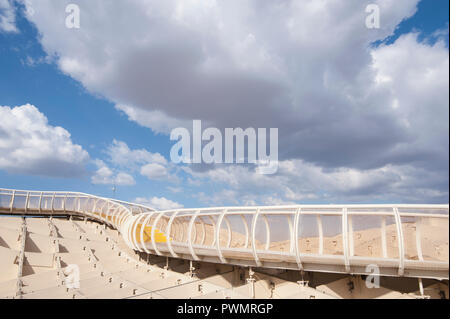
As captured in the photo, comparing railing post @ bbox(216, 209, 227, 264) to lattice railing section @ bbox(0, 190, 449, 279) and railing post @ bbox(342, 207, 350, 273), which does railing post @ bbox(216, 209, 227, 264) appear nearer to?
lattice railing section @ bbox(0, 190, 449, 279)

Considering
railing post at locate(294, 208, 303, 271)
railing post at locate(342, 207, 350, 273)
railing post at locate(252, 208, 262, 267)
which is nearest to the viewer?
railing post at locate(342, 207, 350, 273)

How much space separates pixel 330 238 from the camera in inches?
422

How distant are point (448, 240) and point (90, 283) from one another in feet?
49.5

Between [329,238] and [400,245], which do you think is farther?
[329,238]

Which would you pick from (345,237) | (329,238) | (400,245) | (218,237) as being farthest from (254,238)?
(400,245)

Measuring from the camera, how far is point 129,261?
22.4 metres

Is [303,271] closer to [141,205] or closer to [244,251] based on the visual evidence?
[244,251]

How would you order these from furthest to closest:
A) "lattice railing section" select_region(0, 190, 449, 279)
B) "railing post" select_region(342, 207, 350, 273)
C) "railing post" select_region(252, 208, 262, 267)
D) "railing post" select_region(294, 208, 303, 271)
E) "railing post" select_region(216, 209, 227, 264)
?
"railing post" select_region(216, 209, 227, 264) → "railing post" select_region(252, 208, 262, 267) → "railing post" select_region(294, 208, 303, 271) → "railing post" select_region(342, 207, 350, 273) → "lattice railing section" select_region(0, 190, 449, 279)

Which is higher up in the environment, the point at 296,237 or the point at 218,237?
the point at 296,237

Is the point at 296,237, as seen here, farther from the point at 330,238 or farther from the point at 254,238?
the point at 254,238

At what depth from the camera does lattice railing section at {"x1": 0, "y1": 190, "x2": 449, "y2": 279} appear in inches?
346

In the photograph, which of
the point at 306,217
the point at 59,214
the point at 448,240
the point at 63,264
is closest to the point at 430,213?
the point at 448,240

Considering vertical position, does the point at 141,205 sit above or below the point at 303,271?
above

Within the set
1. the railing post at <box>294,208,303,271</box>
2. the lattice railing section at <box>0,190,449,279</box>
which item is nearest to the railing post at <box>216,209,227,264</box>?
the lattice railing section at <box>0,190,449,279</box>
